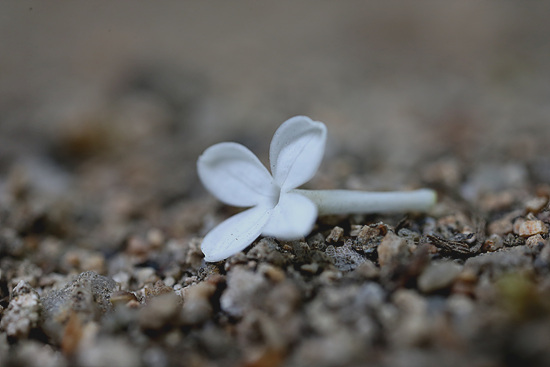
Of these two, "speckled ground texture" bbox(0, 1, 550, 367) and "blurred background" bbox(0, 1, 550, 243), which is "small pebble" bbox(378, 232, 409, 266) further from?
"blurred background" bbox(0, 1, 550, 243)

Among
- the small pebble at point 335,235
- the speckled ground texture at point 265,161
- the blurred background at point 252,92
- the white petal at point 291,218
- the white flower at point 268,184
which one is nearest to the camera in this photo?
the speckled ground texture at point 265,161

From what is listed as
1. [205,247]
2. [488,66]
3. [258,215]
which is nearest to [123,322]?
[205,247]

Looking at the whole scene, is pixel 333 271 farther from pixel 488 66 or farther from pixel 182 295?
pixel 488 66

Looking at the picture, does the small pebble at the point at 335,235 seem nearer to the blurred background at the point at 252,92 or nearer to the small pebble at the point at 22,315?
the blurred background at the point at 252,92

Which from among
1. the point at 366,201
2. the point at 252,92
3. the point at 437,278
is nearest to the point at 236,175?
the point at 366,201

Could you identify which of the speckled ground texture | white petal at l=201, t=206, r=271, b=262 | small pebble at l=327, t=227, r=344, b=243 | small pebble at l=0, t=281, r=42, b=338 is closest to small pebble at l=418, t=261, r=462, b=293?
the speckled ground texture

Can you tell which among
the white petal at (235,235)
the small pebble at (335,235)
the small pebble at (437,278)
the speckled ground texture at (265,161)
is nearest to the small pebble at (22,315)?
the speckled ground texture at (265,161)

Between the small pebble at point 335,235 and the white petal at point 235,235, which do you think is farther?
the small pebble at point 335,235
